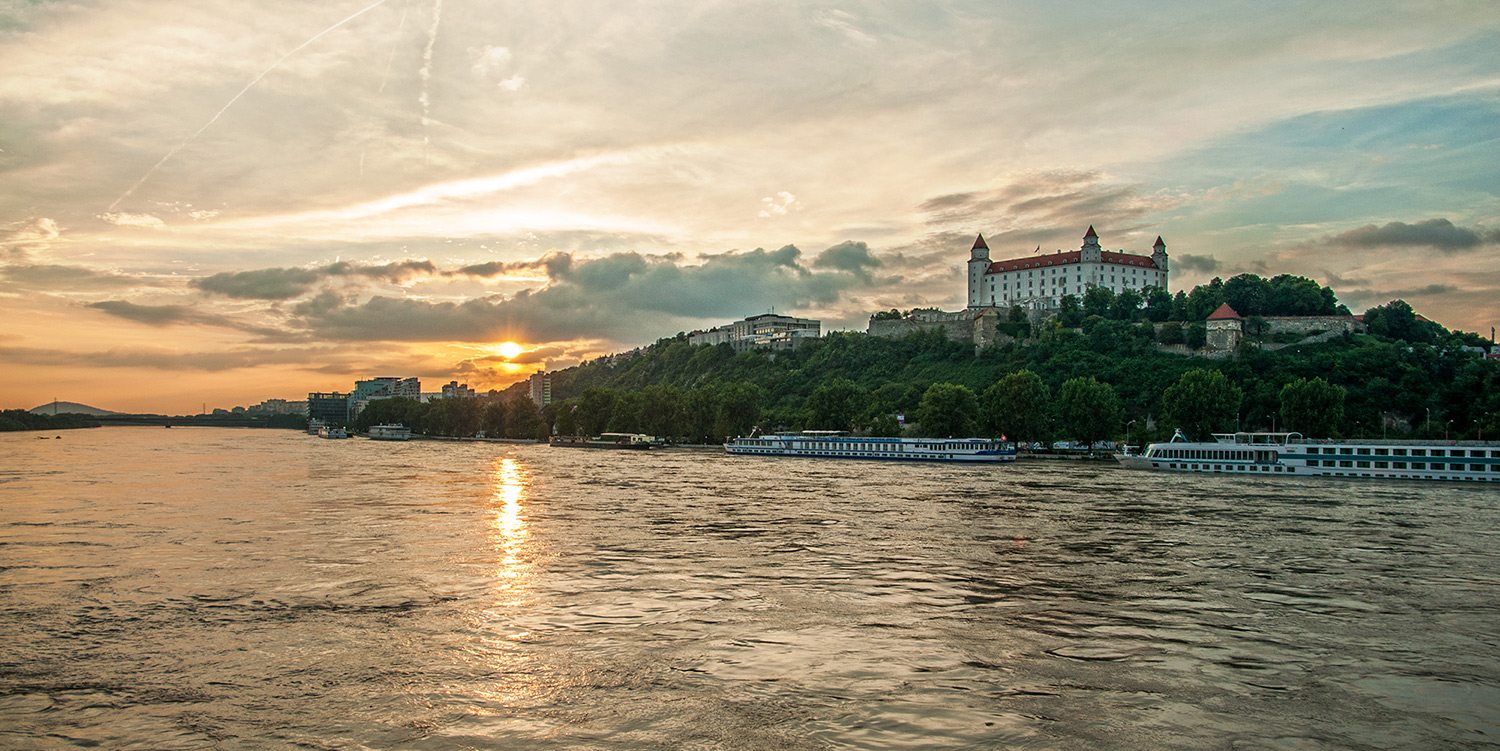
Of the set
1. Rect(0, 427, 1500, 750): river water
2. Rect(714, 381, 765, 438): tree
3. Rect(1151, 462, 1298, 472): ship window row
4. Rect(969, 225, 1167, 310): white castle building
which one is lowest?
Rect(0, 427, 1500, 750): river water

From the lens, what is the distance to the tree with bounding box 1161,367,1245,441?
330 ft

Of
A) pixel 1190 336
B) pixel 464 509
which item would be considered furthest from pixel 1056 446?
pixel 464 509

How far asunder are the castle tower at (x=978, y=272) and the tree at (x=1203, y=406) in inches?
3419

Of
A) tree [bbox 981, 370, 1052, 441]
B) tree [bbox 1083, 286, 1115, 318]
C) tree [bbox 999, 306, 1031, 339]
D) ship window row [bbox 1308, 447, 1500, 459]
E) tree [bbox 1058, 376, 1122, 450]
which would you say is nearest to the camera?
ship window row [bbox 1308, 447, 1500, 459]

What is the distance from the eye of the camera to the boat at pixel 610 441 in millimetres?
142000

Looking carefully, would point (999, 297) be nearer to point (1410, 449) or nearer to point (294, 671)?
point (1410, 449)

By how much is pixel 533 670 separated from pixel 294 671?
4.01 m

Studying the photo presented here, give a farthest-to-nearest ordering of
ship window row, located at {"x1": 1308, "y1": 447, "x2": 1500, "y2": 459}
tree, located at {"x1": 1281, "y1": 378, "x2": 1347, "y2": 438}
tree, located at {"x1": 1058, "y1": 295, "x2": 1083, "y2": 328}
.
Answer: tree, located at {"x1": 1058, "y1": 295, "x2": 1083, "y2": 328}
tree, located at {"x1": 1281, "y1": 378, "x2": 1347, "y2": 438}
ship window row, located at {"x1": 1308, "y1": 447, "x2": 1500, "y2": 459}

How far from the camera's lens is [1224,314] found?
441 ft

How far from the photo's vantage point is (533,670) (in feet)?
55.9

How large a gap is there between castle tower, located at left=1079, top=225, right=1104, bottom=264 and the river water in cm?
13974

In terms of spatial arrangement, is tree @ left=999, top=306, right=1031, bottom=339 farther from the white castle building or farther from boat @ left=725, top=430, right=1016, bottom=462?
boat @ left=725, top=430, right=1016, bottom=462

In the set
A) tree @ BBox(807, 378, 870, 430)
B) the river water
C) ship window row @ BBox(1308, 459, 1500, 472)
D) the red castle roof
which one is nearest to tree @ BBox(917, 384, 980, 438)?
tree @ BBox(807, 378, 870, 430)

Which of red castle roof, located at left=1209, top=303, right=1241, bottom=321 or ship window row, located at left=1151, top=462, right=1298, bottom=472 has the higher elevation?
red castle roof, located at left=1209, top=303, right=1241, bottom=321
